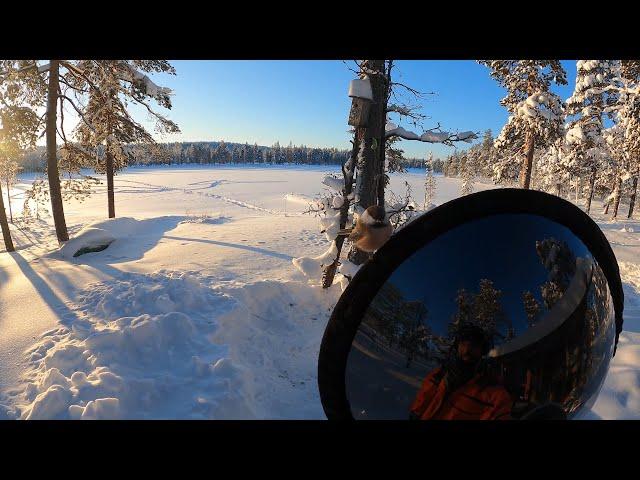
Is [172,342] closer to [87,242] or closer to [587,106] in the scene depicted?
[87,242]

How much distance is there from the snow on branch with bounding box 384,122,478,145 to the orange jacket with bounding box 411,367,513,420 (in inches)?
248

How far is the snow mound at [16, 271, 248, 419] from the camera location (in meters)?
3.34

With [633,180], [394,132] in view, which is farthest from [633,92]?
[633,180]

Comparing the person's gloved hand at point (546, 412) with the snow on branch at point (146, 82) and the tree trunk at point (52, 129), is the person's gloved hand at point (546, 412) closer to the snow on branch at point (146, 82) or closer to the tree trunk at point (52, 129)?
the tree trunk at point (52, 129)

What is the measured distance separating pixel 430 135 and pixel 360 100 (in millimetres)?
1818

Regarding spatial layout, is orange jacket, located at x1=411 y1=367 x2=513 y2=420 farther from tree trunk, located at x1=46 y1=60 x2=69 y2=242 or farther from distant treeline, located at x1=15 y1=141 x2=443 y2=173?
distant treeline, located at x1=15 y1=141 x2=443 y2=173

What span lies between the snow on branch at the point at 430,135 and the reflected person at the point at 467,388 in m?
6.21

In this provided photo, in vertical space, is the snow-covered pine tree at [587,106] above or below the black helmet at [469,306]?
above

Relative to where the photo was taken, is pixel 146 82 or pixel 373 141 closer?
pixel 373 141

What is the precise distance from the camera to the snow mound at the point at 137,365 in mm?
3338

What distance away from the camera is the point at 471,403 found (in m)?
1.19

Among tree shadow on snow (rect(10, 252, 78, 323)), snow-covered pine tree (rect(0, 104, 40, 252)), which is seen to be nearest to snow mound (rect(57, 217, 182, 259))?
tree shadow on snow (rect(10, 252, 78, 323))

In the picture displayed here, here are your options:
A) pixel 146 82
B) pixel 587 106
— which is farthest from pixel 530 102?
pixel 146 82

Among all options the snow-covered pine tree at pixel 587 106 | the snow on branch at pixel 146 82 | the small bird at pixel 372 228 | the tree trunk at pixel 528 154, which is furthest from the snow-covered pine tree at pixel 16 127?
the snow-covered pine tree at pixel 587 106
